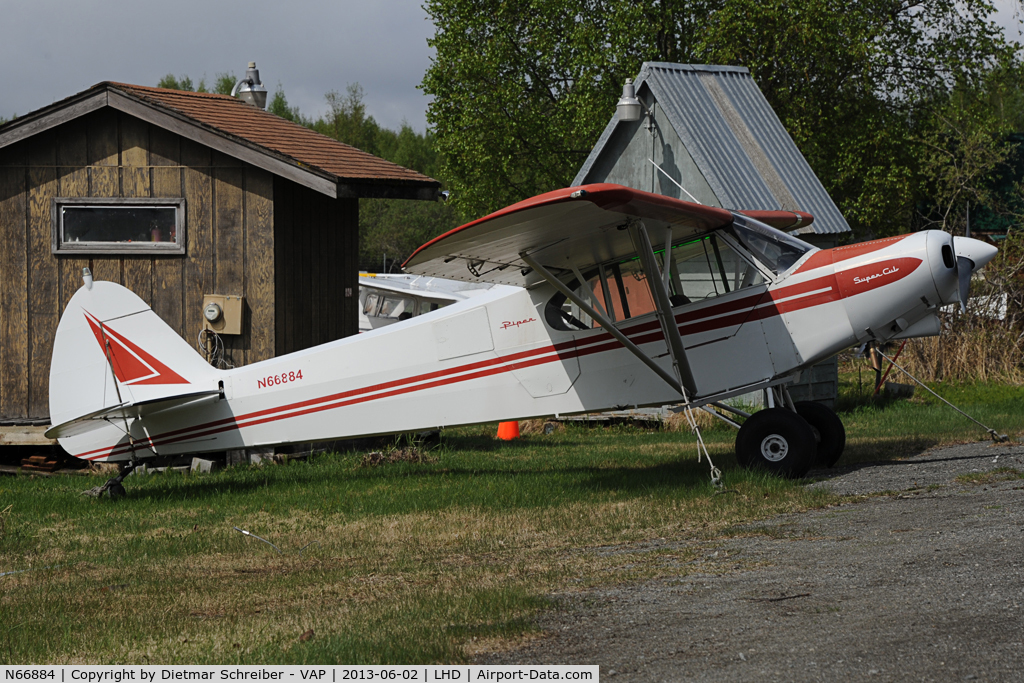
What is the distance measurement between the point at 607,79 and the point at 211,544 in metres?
27.2

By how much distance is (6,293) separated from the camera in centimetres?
1233

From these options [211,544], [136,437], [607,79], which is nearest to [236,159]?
[136,437]

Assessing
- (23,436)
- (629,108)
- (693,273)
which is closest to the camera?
(693,273)

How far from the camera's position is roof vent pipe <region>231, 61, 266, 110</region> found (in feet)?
49.1

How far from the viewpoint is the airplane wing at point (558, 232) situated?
7590 mm

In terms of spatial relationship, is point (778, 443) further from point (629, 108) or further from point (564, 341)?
point (629, 108)

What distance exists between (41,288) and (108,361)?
120 inches

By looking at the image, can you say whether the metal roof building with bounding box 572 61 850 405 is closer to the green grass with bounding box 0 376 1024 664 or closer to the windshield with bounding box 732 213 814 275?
the green grass with bounding box 0 376 1024 664

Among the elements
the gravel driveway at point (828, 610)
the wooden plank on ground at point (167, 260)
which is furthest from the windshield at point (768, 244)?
the wooden plank on ground at point (167, 260)

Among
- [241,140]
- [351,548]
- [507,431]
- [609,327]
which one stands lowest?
[351,548]

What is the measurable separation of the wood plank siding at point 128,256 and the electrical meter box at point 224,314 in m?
0.11

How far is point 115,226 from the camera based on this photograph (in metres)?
12.3

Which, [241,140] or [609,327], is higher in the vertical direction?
[241,140]

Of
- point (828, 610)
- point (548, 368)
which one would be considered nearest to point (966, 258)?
point (548, 368)
